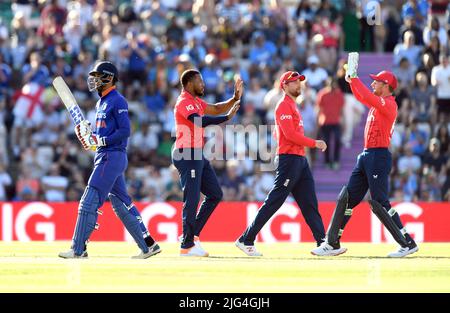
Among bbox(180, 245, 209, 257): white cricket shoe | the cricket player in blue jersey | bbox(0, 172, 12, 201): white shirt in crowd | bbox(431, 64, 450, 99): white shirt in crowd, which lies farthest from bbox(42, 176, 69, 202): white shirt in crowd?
the cricket player in blue jersey

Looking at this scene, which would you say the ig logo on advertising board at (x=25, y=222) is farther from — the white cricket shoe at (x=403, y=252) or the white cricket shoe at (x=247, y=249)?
the white cricket shoe at (x=403, y=252)

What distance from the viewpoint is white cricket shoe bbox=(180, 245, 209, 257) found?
16.2 meters

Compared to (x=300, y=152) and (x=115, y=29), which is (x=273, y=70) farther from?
(x=300, y=152)

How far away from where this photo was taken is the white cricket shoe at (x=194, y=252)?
1620 centimetres

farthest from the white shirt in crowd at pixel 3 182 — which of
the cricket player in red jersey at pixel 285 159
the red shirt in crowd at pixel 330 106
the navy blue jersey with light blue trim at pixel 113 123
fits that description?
the navy blue jersey with light blue trim at pixel 113 123

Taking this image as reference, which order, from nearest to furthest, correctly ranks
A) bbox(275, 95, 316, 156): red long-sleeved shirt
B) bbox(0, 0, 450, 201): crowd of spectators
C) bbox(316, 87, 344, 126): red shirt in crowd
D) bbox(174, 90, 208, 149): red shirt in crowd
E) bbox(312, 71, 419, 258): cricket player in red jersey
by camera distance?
1. bbox(174, 90, 208, 149): red shirt in crowd
2. bbox(312, 71, 419, 258): cricket player in red jersey
3. bbox(275, 95, 316, 156): red long-sleeved shirt
4. bbox(316, 87, 344, 126): red shirt in crowd
5. bbox(0, 0, 450, 201): crowd of spectators

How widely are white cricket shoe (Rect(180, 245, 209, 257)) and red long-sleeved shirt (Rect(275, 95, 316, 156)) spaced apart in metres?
1.60

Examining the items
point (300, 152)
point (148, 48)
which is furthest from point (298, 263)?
point (148, 48)

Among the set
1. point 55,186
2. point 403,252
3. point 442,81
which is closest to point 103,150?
point 403,252

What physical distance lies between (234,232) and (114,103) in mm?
7955

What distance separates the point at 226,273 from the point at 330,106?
11305mm

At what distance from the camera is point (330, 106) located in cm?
2503

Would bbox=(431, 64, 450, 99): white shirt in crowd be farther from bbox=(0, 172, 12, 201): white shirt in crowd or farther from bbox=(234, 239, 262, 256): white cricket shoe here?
bbox=(234, 239, 262, 256): white cricket shoe

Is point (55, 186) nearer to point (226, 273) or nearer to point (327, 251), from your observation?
point (327, 251)
